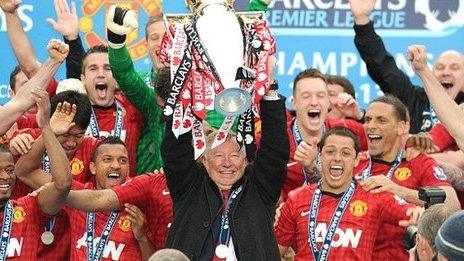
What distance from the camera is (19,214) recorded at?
7895 millimetres

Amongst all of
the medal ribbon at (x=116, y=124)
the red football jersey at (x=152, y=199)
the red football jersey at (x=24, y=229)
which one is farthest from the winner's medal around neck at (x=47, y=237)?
the medal ribbon at (x=116, y=124)

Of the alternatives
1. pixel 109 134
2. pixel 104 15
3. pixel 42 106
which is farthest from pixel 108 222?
pixel 104 15

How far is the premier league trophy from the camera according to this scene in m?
6.68

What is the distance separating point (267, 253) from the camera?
7062mm

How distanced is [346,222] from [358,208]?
0.32 feet

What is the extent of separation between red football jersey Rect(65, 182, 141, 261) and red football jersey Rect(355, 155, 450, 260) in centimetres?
128

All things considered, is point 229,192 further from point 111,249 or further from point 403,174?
point 403,174

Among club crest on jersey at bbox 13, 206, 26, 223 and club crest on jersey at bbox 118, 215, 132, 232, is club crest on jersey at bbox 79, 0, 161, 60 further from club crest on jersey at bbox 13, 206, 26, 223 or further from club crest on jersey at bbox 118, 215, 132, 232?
club crest on jersey at bbox 13, 206, 26, 223

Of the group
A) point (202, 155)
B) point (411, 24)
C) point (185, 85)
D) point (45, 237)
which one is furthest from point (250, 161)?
point (411, 24)

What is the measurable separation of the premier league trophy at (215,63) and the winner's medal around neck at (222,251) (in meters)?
0.46

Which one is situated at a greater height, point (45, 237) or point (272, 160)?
point (272, 160)

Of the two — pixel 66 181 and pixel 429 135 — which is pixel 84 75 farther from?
pixel 429 135

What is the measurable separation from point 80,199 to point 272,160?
121 centimetres

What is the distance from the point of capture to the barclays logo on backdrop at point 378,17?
9.88 metres
